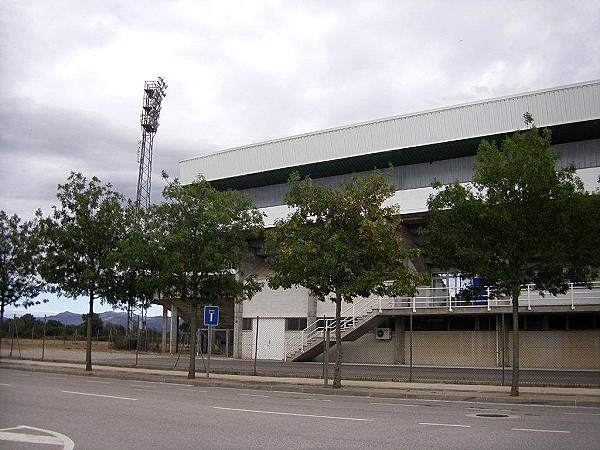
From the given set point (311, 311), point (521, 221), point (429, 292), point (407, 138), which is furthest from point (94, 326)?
point (521, 221)

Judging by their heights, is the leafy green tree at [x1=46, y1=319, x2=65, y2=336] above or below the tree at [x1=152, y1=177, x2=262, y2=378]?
below

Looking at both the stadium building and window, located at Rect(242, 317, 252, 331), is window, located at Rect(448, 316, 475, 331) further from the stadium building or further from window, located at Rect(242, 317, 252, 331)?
window, located at Rect(242, 317, 252, 331)

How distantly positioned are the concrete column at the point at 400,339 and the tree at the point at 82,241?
15.3m

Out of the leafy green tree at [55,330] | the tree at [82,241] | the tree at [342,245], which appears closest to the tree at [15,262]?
the tree at [82,241]

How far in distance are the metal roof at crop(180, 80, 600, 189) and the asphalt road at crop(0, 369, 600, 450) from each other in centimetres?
2180

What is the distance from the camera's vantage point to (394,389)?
67.4 feet

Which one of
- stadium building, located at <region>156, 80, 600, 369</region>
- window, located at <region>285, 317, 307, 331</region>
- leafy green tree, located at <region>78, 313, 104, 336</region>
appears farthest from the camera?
leafy green tree, located at <region>78, 313, 104, 336</region>

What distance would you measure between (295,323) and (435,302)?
32.6 ft

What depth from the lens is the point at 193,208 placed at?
82.0 ft

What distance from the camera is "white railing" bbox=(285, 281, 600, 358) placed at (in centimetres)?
3120

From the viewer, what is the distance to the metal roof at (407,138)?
34.6 m

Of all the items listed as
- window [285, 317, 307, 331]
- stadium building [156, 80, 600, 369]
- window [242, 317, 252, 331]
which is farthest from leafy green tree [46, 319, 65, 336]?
window [285, 317, 307, 331]

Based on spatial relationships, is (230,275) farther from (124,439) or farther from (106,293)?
(124,439)

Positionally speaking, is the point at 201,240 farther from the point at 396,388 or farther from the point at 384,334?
the point at 384,334
